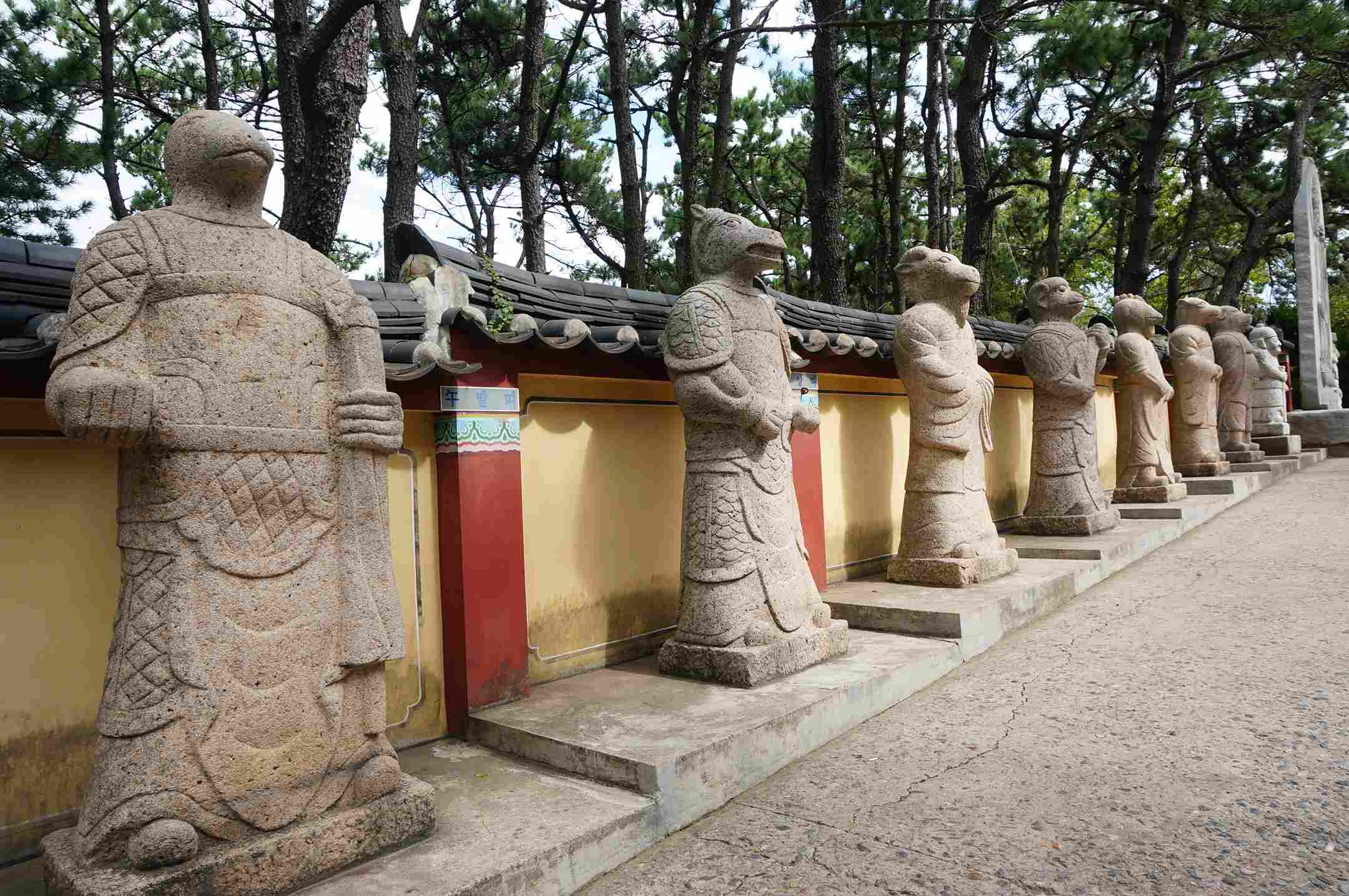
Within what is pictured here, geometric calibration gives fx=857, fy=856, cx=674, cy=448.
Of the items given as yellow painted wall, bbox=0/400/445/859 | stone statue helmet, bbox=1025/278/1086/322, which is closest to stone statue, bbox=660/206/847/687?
yellow painted wall, bbox=0/400/445/859

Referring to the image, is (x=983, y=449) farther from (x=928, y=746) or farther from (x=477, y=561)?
(x=477, y=561)

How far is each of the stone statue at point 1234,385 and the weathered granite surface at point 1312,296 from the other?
15.8ft

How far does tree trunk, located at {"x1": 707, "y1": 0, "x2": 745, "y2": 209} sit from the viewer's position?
336 inches

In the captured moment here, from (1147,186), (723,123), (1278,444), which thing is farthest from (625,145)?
(1278,444)

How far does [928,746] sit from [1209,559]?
16.9 ft

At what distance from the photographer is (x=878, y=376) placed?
7496mm

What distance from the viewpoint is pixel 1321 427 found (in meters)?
16.3

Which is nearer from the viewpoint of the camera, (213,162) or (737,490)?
(213,162)

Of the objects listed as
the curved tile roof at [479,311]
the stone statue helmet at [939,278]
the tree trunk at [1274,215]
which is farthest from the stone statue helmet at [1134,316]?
the tree trunk at [1274,215]

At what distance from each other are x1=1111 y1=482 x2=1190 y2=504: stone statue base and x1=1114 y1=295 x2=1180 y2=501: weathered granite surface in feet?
0.11

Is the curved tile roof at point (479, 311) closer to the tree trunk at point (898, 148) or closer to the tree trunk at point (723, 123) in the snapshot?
the tree trunk at point (723, 123)

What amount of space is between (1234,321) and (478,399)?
40.5 ft

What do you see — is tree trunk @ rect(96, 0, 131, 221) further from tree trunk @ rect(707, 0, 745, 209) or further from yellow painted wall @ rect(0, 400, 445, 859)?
yellow painted wall @ rect(0, 400, 445, 859)

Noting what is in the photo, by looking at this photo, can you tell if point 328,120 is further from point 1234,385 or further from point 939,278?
point 1234,385
